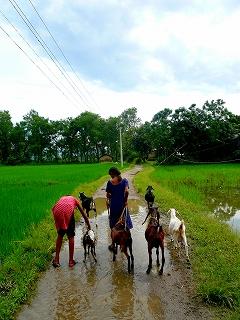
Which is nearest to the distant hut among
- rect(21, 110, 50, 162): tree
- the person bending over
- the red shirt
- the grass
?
rect(21, 110, 50, 162): tree

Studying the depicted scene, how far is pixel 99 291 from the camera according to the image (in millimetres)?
5688

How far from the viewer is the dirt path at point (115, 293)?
16.2ft

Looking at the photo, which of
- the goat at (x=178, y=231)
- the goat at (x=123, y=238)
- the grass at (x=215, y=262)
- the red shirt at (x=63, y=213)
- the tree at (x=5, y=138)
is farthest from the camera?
the tree at (x=5, y=138)

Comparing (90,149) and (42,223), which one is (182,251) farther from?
(90,149)

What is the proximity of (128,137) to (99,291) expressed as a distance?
70.3 m

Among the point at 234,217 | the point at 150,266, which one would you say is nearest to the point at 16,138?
the point at 234,217

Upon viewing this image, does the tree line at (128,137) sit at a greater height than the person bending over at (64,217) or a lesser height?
greater

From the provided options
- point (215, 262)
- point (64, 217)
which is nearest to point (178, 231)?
point (215, 262)

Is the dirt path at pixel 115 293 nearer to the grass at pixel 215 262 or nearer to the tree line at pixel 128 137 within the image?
the grass at pixel 215 262

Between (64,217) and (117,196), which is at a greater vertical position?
(117,196)

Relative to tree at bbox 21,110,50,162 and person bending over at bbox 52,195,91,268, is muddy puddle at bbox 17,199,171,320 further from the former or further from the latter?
tree at bbox 21,110,50,162

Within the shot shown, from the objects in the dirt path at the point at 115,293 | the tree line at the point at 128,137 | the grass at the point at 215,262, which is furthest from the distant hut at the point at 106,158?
the dirt path at the point at 115,293

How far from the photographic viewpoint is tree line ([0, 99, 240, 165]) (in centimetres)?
5091

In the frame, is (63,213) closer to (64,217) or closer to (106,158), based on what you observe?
(64,217)
